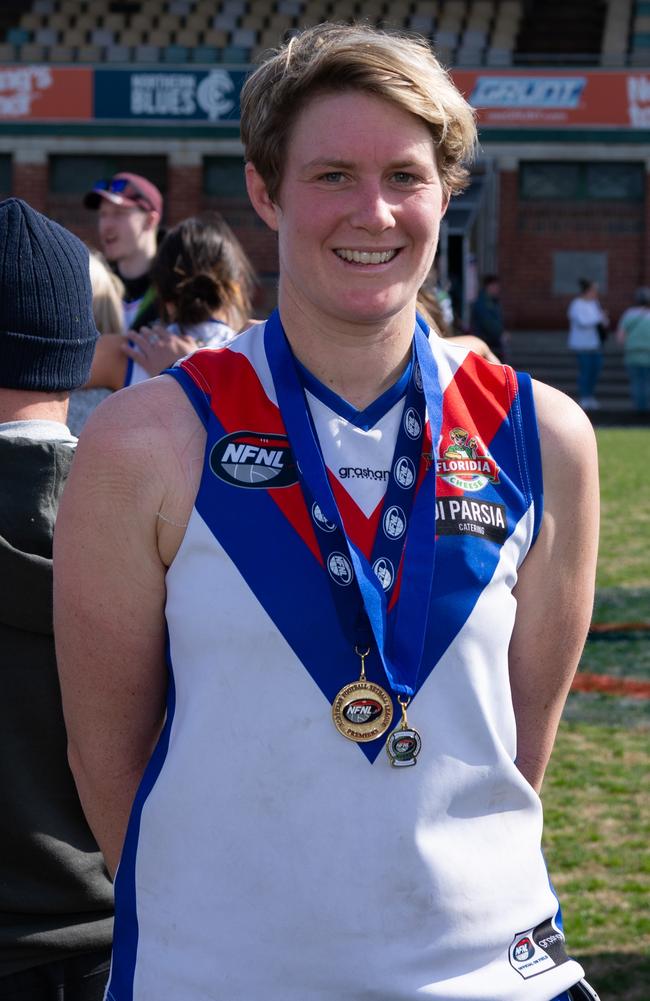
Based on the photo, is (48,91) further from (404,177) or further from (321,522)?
(321,522)

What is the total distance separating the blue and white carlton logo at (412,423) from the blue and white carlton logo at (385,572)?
0.18m

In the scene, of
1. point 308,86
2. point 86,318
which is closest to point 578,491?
point 308,86

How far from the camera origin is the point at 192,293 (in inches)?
168

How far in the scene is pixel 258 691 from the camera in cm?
161

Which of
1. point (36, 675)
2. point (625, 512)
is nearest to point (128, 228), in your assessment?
point (36, 675)

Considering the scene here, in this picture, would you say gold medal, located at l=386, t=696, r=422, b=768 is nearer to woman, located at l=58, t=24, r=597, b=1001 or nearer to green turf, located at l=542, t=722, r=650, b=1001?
woman, located at l=58, t=24, r=597, b=1001

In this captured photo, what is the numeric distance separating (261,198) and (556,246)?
26581mm

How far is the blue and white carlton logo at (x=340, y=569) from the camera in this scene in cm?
161

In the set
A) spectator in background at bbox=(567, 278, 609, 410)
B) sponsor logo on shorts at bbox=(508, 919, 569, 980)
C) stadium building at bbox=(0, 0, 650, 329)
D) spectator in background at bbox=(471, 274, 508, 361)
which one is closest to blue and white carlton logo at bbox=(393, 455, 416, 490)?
sponsor logo on shorts at bbox=(508, 919, 569, 980)

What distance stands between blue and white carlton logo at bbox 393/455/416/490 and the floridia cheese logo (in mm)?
33

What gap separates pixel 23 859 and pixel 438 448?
0.85m

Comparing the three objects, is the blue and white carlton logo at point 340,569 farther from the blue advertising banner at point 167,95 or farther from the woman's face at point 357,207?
the blue advertising banner at point 167,95

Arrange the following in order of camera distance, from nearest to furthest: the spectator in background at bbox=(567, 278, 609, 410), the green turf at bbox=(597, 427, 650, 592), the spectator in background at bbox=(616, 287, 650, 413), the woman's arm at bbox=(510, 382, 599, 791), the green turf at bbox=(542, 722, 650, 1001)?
the woman's arm at bbox=(510, 382, 599, 791) < the green turf at bbox=(542, 722, 650, 1001) < the green turf at bbox=(597, 427, 650, 592) < the spectator in background at bbox=(616, 287, 650, 413) < the spectator in background at bbox=(567, 278, 609, 410)

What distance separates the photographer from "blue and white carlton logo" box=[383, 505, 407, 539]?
1664 mm
